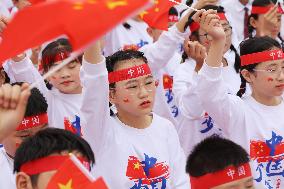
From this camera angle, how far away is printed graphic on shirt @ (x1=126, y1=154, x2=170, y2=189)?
153 inches

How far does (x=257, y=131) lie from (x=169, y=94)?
1.96 m

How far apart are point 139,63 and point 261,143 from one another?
3.20 feet

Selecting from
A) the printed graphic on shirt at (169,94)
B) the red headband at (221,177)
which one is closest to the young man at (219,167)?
the red headband at (221,177)

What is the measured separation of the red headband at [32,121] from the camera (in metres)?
3.92

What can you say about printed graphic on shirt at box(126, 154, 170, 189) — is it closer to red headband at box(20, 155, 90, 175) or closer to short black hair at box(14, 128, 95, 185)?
short black hair at box(14, 128, 95, 185)

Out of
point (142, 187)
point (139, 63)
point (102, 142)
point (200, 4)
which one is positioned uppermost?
point (200, 4)

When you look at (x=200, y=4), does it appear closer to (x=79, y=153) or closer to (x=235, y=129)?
(x=235, y=129)

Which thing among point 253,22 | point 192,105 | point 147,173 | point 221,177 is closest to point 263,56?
point 192,105

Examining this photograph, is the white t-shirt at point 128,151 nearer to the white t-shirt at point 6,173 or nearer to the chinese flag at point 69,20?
the white t-shirt at point 6,173

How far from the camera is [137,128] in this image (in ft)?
13.3

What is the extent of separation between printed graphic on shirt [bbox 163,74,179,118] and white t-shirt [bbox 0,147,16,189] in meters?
2.55

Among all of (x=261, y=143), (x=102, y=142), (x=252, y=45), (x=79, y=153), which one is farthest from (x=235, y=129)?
(x=79, y=153)

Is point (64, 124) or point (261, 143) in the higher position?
point (64, 124)

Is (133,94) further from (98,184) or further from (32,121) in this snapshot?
(98,184)
